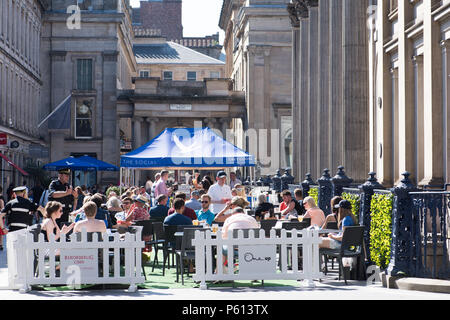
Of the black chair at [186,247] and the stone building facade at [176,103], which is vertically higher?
the stone building facade at [176,103]

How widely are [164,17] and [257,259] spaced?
12439 centimetres

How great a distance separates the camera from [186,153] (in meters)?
27.0

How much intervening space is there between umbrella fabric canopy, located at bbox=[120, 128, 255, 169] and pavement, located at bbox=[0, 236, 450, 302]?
11980 millimetres

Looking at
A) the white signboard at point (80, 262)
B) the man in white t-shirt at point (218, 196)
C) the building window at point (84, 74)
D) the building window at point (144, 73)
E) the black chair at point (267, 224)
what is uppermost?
the building window at point (144, 73)

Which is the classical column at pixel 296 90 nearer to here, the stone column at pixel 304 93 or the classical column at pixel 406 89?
the stone column at pixel 304 93

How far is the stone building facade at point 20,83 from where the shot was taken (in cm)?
4884

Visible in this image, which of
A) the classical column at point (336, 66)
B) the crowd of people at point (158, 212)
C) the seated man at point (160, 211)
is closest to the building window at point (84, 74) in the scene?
the classical column at point (336, 66)

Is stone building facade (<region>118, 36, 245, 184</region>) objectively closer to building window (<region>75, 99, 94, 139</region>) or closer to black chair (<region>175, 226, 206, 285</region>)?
building window (<region>75, 99, 94, 139</region>)

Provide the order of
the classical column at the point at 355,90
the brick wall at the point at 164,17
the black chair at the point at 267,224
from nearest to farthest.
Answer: the black chair at the point at 267,224
the classical column at the point at 355,90
the brick wall at the point at 164,17

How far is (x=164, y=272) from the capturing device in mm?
17438

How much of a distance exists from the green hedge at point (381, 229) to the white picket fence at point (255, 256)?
137 centimetres

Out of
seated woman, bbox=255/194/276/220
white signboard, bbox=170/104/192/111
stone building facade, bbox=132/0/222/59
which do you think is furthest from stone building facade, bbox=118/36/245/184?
stone building facade, bbox=132/0/222/59

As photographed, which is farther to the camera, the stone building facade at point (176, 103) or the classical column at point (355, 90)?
the stone building facade at point (176, 103)

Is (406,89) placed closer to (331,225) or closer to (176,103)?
(331,225)
